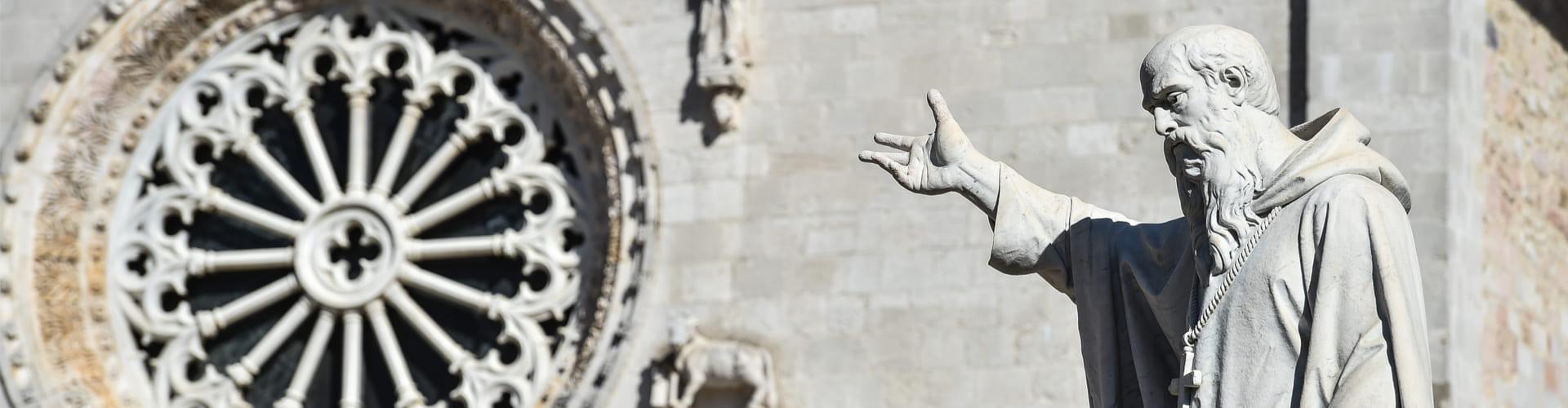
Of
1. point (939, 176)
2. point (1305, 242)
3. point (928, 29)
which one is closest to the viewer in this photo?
point (1305, 242)

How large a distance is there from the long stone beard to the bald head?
8 cm

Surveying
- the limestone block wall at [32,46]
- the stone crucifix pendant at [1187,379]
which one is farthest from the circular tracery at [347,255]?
the stone crucifix pendant at [1187,379]

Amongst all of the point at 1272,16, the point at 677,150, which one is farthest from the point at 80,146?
the point at 1272,16

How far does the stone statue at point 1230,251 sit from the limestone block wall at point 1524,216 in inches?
257

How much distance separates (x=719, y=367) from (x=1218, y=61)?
7.26 m

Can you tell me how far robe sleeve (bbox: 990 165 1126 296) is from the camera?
5.83 m

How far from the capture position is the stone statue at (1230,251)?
5203 millimetres

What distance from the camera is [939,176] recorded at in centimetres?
580

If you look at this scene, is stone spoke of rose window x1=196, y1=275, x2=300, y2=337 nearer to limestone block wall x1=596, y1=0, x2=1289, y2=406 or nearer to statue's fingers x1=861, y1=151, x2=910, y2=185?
limestone block wall x1=596, y1=0, x2=1289, y2=406

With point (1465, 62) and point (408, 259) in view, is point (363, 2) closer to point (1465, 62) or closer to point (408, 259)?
point (408, 259)

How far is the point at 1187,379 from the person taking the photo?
17.6 ft

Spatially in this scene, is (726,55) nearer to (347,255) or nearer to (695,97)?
(695,97)

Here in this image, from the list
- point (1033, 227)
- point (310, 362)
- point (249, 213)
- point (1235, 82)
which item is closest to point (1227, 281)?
point (1235, 82)

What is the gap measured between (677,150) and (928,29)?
4.08ft
